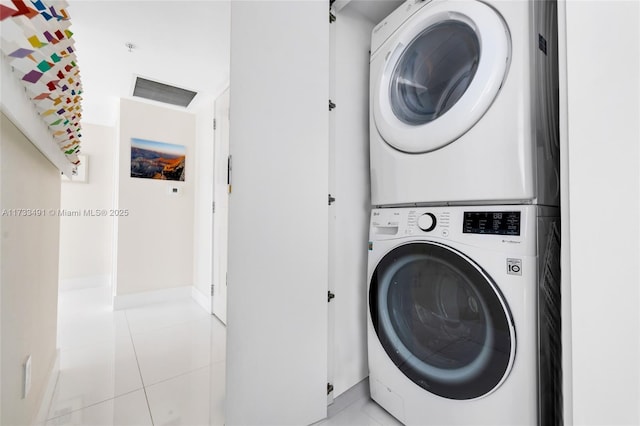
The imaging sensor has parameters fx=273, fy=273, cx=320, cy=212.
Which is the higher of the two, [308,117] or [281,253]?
→ [308,117]

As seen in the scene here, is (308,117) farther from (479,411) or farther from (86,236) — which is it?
(86,236)

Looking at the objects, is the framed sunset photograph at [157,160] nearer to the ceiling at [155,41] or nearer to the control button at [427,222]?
the ceiling at [155,41]

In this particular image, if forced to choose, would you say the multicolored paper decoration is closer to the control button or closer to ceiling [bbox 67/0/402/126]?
ceiling [bbox 67/0/402/126]

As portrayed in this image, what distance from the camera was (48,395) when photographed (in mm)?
1292

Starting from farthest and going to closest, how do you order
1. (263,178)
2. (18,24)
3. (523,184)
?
(263,178), (523,184), (18,24)

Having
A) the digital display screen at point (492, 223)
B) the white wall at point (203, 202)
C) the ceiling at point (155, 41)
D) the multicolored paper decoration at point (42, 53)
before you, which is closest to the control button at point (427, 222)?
the digital display screen at point (492, 223)

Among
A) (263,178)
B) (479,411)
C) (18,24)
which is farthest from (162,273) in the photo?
(479,411)

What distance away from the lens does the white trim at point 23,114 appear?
0.63 m

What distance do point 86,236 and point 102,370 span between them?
8.45ft

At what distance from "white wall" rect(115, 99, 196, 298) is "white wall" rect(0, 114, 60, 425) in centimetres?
155

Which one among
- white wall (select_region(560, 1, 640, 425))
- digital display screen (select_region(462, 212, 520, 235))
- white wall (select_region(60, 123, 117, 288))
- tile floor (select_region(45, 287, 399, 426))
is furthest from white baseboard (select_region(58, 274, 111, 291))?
white wall (select_region(560, 1, 640, 425))

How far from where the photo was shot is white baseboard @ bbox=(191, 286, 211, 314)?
8.93 ft

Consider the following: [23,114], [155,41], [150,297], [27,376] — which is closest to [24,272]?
[27,376]

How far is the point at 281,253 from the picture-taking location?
1089mm
